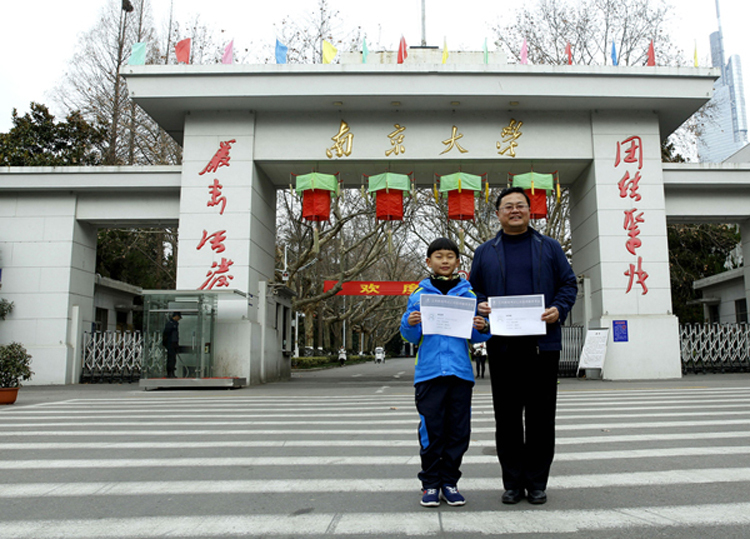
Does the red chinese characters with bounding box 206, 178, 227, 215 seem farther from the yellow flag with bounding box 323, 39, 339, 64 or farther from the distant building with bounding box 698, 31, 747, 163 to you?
the distant building with bounding box 698, 31, 747, 163

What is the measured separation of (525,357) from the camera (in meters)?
3.73

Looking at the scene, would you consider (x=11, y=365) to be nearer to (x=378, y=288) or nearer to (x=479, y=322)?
(x=479, y=322)

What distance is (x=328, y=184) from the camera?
16281 mm

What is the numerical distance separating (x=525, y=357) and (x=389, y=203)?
12.7 meters

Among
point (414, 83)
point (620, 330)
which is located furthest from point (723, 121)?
point (414, 83)

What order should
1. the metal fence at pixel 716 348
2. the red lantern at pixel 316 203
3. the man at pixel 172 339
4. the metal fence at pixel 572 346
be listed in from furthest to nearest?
the metal fence at pixel 716 348 < the metal fence at pixel 572 346 < the red lantern at pixel 316 203 < the man at pixel 172 339

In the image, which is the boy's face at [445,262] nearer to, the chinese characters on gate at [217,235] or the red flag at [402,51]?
the chinese characters on gate at [217,235]

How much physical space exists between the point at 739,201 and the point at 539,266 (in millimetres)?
17093

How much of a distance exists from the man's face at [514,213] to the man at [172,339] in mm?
12678

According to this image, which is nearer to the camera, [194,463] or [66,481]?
[66,481]

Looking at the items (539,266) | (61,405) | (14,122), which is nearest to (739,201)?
(539,266)

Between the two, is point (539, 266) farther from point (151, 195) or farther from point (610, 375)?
point (151, 195)

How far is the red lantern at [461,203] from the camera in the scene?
1631 cm

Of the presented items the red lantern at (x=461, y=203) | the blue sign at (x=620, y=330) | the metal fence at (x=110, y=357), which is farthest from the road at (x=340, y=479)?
the metal fence at (x=110, y=357)
